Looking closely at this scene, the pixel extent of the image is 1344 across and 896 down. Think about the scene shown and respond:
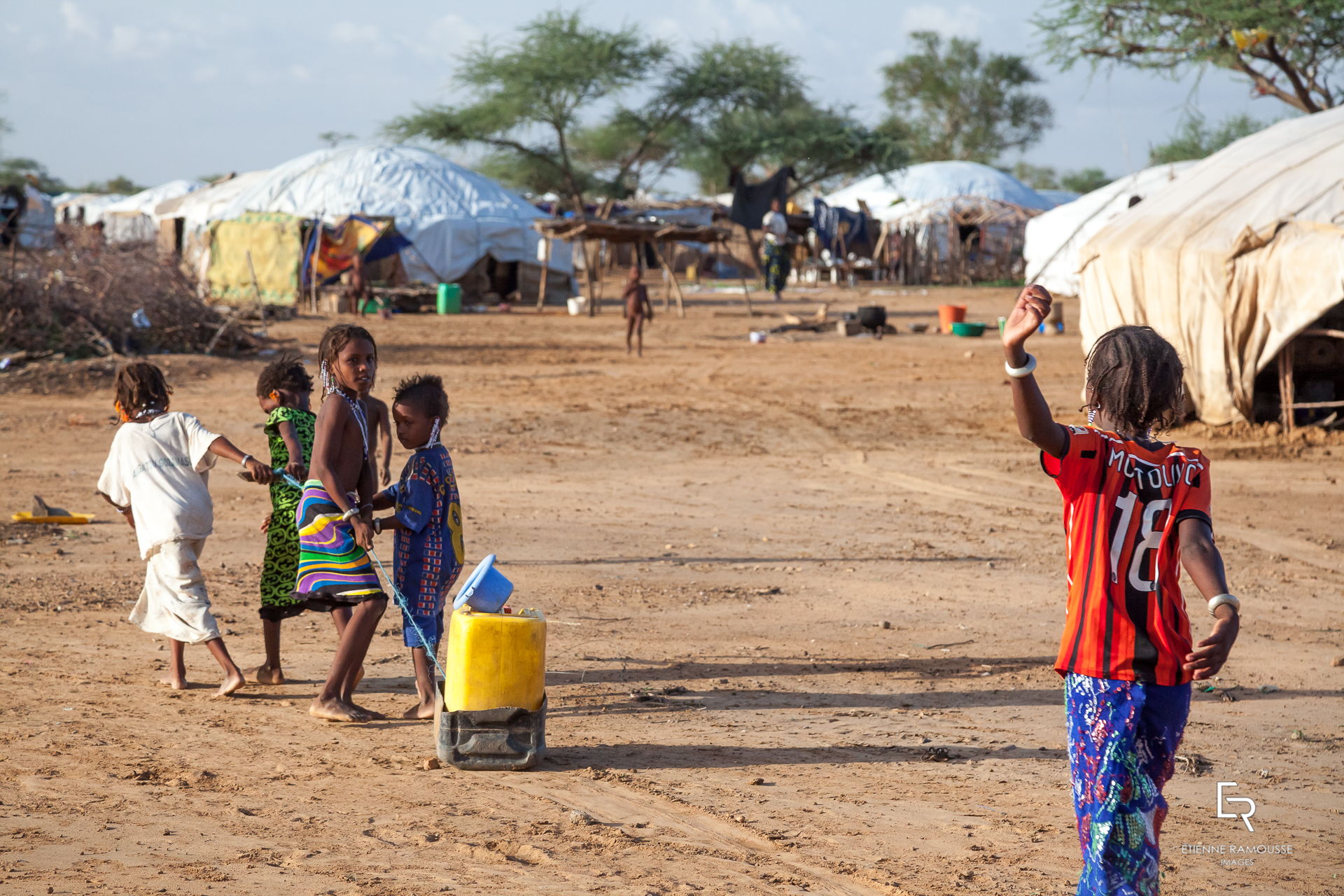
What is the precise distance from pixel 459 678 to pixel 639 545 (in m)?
3.40

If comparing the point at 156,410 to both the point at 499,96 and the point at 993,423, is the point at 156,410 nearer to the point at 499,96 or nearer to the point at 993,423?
the point at 993,423

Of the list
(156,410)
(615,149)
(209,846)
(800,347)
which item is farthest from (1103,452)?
(615,149)

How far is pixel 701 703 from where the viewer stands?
4680 millimetres

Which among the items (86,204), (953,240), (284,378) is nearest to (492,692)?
(284,378)

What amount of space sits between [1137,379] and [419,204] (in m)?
27.7

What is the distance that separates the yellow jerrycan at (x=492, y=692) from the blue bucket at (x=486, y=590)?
3 cm

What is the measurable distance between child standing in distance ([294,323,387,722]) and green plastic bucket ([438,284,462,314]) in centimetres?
2103

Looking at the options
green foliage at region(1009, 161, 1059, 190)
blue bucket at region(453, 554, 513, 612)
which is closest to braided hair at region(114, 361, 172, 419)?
blue bucket at region(453, 554, 513, 612)

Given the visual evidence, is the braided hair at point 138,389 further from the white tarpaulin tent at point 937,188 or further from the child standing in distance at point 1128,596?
the white tarpaulin tent at point 937,188

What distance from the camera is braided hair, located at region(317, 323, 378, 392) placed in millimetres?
4219

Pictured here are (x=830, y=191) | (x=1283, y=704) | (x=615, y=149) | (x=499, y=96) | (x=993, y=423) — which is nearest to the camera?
(x=1283, y=704)

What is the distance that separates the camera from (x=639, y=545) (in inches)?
285

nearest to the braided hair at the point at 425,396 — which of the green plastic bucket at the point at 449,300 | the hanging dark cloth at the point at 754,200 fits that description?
the green plastic bucket at the point at 449,300

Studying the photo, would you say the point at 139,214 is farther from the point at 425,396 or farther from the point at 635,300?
the point at 425,396
